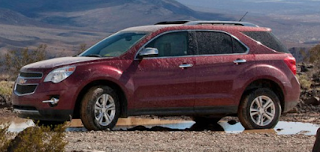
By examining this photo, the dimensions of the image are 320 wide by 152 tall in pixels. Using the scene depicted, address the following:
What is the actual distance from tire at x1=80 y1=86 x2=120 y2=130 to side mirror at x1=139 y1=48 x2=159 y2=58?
2.20 feet

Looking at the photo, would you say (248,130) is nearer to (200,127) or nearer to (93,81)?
(200,127)

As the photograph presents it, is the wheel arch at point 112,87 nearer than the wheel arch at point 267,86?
Yes

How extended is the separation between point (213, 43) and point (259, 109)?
1188 mm

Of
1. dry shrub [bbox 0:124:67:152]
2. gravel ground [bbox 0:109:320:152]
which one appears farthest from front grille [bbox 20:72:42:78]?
dry shrub [bbox 0:124:67:152]

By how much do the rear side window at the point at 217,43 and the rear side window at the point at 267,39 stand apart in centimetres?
36

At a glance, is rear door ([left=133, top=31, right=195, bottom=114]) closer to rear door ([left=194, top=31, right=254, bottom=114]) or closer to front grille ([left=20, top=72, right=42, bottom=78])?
rear door ([left=194, top=31, right=254, bottom=114])

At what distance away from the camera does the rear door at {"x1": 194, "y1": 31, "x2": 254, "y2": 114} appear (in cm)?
1121

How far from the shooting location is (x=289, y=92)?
39.0ft

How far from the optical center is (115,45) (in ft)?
37.2

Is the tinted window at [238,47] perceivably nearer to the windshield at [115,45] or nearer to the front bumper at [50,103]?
the windshield at [115,45]

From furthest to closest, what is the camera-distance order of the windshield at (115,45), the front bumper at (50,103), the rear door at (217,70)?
the rear door at (217,70) → the windshield at (115,45) → the front bumper at (50,103)

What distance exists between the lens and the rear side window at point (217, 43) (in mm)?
11445

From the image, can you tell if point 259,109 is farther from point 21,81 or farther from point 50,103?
point 21,81

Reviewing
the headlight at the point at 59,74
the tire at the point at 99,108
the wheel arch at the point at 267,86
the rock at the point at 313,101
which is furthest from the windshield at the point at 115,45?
the rock at the point at 313,101
